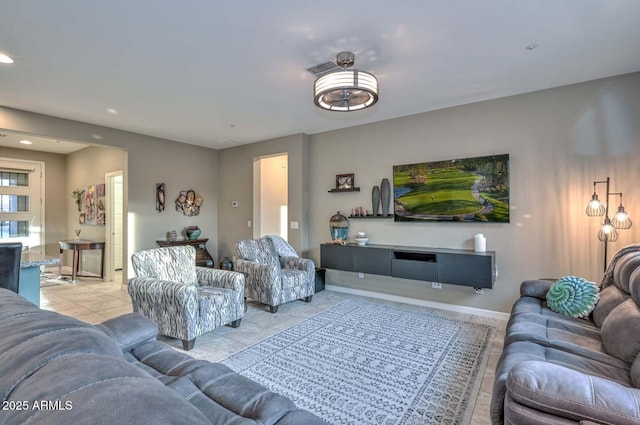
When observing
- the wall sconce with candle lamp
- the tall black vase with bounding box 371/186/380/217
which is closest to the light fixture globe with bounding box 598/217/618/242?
the wall sconce with candle lamp

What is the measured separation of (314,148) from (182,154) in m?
2.71

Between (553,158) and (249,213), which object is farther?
(249,213)

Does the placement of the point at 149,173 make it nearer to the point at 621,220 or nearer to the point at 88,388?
Answer: the point at 88,388

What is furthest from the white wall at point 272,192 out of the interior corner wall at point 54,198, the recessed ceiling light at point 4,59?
the interior corner wall at point 54,198

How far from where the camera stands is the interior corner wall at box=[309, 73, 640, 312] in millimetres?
3338

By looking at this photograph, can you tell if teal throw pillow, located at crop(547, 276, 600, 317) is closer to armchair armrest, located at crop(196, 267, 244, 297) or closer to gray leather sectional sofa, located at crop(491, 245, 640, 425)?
gray leather sectional sofa, located at crop(491, 245, 640, 425)

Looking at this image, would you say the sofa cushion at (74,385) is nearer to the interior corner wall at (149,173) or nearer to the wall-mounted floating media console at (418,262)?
the wall-mounted floating media console at (418,262)

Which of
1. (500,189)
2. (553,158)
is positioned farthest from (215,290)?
(553,158)

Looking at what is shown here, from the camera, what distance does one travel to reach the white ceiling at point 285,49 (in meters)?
2.28

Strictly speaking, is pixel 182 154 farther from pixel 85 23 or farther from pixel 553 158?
pixel 553 158

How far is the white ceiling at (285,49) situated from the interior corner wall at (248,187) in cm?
139

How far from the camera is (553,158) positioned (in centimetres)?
363

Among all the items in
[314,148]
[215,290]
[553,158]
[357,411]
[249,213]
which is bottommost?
[357,411]

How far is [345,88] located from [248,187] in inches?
166
